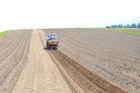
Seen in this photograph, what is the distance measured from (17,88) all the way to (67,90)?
9.69ft

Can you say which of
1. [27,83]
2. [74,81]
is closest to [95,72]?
[74,81]

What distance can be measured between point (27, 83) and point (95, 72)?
5421 mm

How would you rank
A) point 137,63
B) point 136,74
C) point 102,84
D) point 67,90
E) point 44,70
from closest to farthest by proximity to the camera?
point 67,90 → point 102,84 → point 136,74 → point 44,70 → point 137,63

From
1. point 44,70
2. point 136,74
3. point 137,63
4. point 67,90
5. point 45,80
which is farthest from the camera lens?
point 137,63

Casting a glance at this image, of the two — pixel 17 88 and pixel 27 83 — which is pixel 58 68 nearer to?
pixel 27 83

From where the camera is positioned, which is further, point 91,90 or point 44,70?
point 44,70

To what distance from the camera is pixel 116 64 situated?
16219mm

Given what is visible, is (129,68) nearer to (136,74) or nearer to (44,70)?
(136,74)

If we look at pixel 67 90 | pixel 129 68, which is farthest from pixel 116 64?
pixel 67 90

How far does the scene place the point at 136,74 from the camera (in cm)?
1293

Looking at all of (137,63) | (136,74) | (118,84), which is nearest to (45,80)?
(118,84)

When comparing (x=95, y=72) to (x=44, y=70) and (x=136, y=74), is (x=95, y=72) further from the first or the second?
(x=44, y=70)

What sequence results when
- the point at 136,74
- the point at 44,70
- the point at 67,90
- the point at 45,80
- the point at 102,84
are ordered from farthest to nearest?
the point at 44,70, the point at 136,74, the point at 45,80, the point at 102,84, the point at 67,90

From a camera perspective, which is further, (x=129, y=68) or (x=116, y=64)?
(x=116, y=64)
